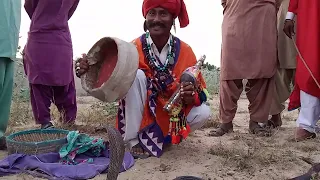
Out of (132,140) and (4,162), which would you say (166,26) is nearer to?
(132,140)

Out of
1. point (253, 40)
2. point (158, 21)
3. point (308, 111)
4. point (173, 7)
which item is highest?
point (173, 7)

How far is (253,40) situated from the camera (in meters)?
3.91

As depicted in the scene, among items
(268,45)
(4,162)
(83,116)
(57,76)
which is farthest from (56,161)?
(268,45)

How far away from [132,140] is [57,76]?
1134 mm

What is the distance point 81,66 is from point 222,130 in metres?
1.65

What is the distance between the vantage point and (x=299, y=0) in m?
3.70

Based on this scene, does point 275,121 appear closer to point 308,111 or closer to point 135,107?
point 308,111

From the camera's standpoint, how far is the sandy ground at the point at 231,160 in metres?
2.70

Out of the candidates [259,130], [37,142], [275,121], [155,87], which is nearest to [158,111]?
[155,87]

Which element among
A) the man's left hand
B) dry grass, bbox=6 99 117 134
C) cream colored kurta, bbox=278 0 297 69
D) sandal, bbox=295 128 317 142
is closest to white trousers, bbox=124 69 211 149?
the man's left hand

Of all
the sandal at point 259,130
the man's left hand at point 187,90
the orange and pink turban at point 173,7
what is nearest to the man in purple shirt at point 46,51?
the orange and pink turban at point 173,7

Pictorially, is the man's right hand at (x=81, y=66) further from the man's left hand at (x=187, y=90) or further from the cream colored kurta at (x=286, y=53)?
the cream colored kurta at (x=286, y=53)

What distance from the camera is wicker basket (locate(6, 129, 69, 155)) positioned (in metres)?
2.89

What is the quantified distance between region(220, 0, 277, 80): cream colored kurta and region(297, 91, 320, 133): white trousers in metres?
0.43
